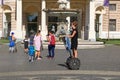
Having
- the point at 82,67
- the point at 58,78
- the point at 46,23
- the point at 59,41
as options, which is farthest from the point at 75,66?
the point at 46,23

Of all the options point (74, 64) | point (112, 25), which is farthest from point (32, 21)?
point (74, 64)

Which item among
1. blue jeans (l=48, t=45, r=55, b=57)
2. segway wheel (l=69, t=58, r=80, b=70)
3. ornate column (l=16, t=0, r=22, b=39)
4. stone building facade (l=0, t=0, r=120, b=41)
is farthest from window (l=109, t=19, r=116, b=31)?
→ segway wheel (l=69, t=58, r=80, b=70)

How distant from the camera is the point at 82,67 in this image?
2361cm

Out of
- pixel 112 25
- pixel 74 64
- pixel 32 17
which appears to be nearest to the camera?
pixel 74 64

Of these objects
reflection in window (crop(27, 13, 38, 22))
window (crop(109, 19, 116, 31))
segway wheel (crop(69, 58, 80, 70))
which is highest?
reflection in window (crop(27, 13, 38, 22))

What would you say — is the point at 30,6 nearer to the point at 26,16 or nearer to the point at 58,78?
the point at 26,16

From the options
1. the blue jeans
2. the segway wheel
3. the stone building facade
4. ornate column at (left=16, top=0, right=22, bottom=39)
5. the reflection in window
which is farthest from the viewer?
the reflection in window

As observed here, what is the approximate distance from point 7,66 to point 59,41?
1987cm

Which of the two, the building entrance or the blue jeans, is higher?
the building entrance

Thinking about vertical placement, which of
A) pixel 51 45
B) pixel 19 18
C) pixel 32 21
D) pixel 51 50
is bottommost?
pixel 51 50

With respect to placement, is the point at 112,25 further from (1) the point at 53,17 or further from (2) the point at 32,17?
(2) the point at 32,17

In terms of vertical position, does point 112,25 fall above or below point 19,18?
below

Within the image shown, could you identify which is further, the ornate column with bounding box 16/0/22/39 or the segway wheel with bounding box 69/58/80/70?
the ornate column with bounding box 16/0/22/39

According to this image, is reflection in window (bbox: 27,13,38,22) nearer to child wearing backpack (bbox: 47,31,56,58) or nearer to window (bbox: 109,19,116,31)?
window (bbox: 109,19,116,31)
